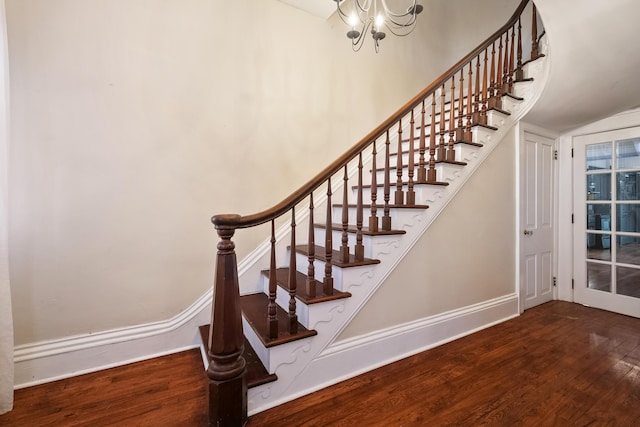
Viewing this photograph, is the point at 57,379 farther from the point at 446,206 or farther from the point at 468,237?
the point at 468,237

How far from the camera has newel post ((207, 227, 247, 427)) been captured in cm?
A: 120

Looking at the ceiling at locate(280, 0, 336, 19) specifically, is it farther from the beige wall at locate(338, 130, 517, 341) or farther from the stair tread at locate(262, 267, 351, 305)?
the stair tread at locate(262, 267, 351, 305)

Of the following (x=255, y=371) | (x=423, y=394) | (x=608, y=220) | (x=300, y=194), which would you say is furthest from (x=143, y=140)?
(x=608, y=220)

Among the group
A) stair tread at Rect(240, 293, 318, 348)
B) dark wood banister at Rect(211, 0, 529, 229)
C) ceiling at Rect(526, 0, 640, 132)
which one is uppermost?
ceiling at Rect(526, 0, 640, 132)

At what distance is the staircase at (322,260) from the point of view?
4.07 ft

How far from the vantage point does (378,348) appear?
1.80 meters

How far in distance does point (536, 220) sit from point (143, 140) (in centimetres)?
379

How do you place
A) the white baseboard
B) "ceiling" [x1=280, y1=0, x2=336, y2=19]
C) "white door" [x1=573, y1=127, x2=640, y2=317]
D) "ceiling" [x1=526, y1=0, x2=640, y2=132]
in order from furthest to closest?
"white door" [x1=573, y1=127, x2=640, y2=317]
"ceiling" [x1=280, y1=0, x2=336, y2=19]
"ceiling" [x1=526, y1=0, x2=640, y2=132]
the white baseboard

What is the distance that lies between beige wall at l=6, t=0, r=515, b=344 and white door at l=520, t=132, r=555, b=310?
2.14 m

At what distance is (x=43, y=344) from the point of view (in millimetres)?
1635

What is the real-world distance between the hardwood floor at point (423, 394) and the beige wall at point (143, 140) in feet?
1.27

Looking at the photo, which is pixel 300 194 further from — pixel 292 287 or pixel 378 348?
pixel 378 348

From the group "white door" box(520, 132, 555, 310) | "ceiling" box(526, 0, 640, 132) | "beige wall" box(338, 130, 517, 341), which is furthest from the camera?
"white door" box(520, 132, 555, 310)

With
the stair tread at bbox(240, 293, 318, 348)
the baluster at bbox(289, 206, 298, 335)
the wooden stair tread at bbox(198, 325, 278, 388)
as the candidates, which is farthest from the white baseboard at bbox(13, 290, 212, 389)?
the baluster at bbox(289, 206, 298, 335)
